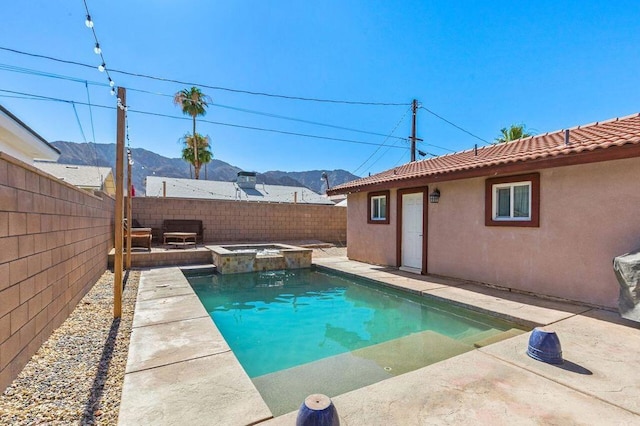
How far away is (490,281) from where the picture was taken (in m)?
6.66

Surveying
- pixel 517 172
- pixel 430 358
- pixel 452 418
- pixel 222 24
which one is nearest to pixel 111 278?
pixel 430 358

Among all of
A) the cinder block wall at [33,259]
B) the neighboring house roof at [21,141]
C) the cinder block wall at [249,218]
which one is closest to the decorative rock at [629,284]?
the cinder block wall at [33,259]

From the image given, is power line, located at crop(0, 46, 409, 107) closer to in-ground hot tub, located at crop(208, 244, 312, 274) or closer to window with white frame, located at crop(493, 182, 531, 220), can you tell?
in-ground hot tub, located at crop(208, 244, 312, 274)

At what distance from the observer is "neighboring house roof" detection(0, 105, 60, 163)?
5530mm

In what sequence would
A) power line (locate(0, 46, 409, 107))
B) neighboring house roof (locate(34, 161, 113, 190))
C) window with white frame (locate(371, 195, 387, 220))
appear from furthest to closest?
neighboring house roof (locate(34, 161, 113, 190)), window with white frame (locate(371, 195, 387, 220)), power line (locate(0, 46, 409, 107))

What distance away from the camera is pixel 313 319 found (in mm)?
5531

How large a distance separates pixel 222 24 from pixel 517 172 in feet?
31.7

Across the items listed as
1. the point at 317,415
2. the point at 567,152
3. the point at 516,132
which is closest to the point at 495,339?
the point at 317,415

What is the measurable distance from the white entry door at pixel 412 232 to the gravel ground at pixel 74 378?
683 centimetres

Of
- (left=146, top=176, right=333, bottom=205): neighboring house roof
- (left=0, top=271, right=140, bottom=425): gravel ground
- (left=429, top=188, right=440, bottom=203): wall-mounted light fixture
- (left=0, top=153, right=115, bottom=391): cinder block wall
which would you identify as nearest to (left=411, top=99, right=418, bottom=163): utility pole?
(left=146, top=176, right=333, bottom=205): neighboring house roof

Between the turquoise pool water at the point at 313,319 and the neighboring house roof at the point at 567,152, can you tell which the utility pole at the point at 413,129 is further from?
the turquoise pool water at the point at 313,319

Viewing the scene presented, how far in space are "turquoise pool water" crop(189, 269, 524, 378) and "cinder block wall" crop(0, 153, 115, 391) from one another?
6.92 feet

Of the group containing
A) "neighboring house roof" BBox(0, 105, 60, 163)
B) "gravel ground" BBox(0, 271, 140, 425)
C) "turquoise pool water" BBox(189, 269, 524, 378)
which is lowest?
"turquoise pool water" BBox(189, 269, 524, 378)

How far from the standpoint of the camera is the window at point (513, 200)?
5.85m
